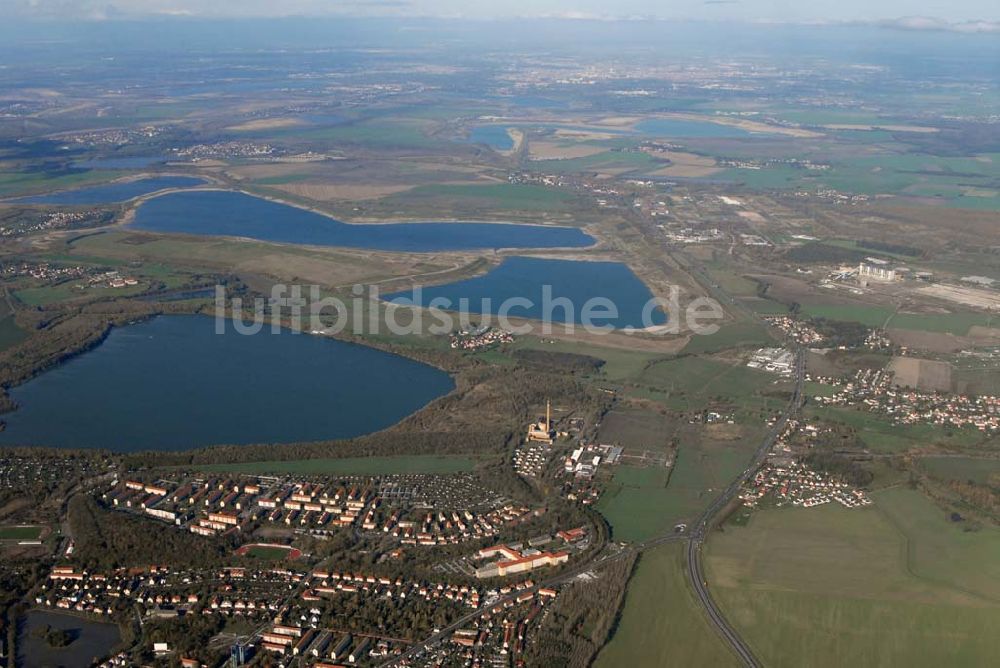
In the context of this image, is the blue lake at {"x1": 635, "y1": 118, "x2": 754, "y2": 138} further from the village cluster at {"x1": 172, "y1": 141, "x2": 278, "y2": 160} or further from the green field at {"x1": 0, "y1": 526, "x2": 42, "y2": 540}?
the green field at {"x1": 0, "y1": 526, "x2": 42, "y2": 540}

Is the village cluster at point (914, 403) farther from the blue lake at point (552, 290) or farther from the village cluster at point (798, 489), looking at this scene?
the blue lake at point (552, 290)

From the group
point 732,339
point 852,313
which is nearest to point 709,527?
point 732,339

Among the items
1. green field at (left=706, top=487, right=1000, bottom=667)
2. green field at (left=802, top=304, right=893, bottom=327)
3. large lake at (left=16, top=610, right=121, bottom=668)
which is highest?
green field at (left=802, top=304, right=893, bottom=327)

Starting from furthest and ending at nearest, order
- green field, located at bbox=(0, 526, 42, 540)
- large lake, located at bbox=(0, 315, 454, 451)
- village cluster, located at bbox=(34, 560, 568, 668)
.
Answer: large lake, located at bbox=(0, 315, 454, 451) < green field, located at bbox=(0, 526, 42, 540) < village cluster, located at bbox=(34, 560, 568, 668)

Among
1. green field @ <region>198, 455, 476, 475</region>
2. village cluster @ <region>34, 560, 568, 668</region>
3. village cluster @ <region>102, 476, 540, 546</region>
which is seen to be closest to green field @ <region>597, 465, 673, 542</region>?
village cluster @ <region>102, 476, 540, 546</region>

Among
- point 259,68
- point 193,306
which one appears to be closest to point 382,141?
point 193,306

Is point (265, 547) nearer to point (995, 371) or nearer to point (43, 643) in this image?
point (43, 643)
